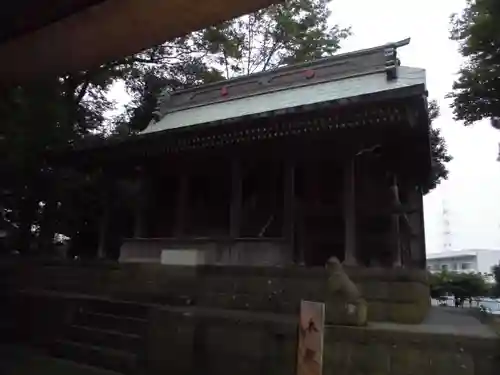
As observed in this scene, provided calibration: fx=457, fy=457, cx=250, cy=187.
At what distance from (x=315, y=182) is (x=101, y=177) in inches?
207

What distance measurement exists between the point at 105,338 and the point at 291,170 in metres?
4.45

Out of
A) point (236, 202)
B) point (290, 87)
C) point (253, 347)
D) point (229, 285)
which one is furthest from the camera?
point (290, 87)

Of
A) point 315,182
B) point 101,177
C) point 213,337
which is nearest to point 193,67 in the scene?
point 101,177

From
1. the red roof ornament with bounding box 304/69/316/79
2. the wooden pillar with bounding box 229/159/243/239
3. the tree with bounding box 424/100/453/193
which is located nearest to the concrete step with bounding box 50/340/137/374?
the wooden pillar with bounding box 229/159/243/239

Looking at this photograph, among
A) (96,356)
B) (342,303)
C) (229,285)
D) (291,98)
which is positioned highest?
(291,98)

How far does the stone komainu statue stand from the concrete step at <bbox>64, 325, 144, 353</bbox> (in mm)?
2895

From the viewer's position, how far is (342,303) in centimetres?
571

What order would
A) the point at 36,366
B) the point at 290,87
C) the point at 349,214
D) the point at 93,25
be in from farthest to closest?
the point at 290,87
the point at 349,214
the point at 36,366
the point at 93,25

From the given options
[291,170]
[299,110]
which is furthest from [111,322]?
[299,110]

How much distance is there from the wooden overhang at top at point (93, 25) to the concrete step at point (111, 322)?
4.60m

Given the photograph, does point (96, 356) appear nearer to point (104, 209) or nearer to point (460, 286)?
point (104, 209)

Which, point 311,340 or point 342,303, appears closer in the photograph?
point 311,340

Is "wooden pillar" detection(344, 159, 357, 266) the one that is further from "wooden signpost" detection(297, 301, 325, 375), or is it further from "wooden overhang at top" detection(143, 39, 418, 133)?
"wooden signpost" detection(297, 301, 325, 375)

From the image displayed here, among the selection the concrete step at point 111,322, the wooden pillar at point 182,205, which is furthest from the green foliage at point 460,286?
the concrete step at point 111,322
